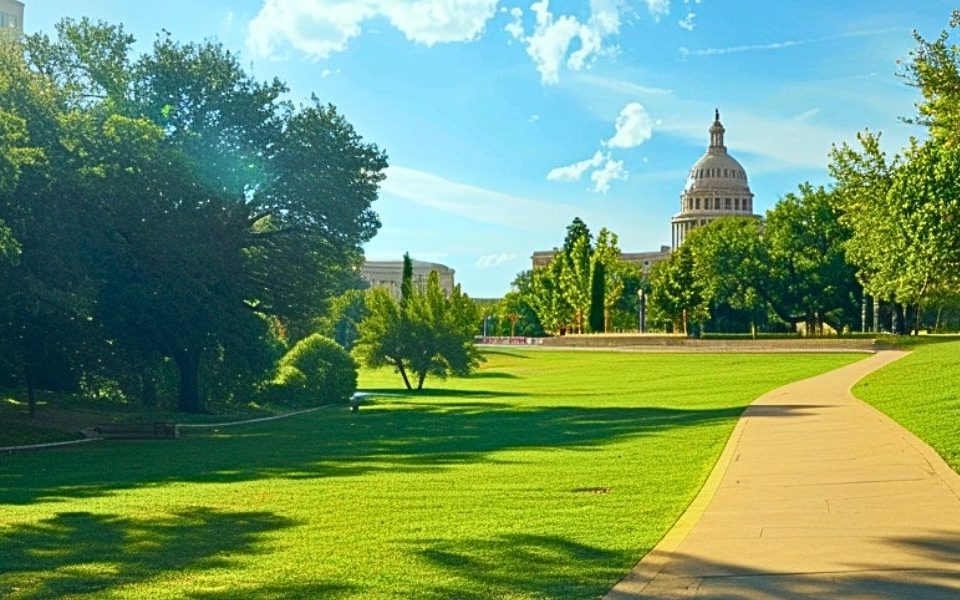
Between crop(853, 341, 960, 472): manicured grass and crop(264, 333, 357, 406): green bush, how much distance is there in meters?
21.4

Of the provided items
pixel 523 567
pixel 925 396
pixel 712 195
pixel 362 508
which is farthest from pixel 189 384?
pixel 712 195

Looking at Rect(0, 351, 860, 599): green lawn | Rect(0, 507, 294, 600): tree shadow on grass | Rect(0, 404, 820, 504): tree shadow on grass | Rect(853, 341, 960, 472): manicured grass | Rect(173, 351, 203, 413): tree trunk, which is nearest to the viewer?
Rect(0, 351, 860, 599): green lawn

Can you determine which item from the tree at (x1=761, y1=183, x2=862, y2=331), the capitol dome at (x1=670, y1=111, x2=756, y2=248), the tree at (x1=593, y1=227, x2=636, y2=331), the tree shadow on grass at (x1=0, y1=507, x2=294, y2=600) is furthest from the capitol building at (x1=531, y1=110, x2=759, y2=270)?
the tree shadow on grass at (x1=0, y1=507, x2=294, y2=600)

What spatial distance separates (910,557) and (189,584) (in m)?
5.54

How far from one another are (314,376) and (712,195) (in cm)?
15270

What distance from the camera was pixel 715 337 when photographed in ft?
271

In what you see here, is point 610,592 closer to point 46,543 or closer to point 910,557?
point 910,557

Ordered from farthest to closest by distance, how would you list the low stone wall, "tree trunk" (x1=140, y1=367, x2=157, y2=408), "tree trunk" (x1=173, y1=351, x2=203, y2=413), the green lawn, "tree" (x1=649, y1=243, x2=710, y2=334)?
"tree" (x1=649, y1=243, x2=710, y2=334)
the low stone wall
"tree trunk" (x1=140, y1=367, x2=157, y2=408)
"tree trunk" (x1=173, y1=351, x2=203, y2=413)
the green lawn

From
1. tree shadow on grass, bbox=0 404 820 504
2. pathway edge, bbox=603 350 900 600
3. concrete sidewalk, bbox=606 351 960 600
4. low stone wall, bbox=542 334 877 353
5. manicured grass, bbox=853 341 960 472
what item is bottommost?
tree shadow on grass, bbox=0 404 820 504

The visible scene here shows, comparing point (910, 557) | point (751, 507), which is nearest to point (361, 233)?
point (751, 507)

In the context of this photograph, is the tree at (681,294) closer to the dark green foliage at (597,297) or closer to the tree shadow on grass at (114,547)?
the dark green foliage at (597,297)

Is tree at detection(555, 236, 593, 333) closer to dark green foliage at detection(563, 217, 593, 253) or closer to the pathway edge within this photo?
dark green foliage at detection(563, 217, 593, 253)

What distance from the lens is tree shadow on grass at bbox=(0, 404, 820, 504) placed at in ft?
56.7

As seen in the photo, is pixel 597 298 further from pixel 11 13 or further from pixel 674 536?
pixel 674 536
